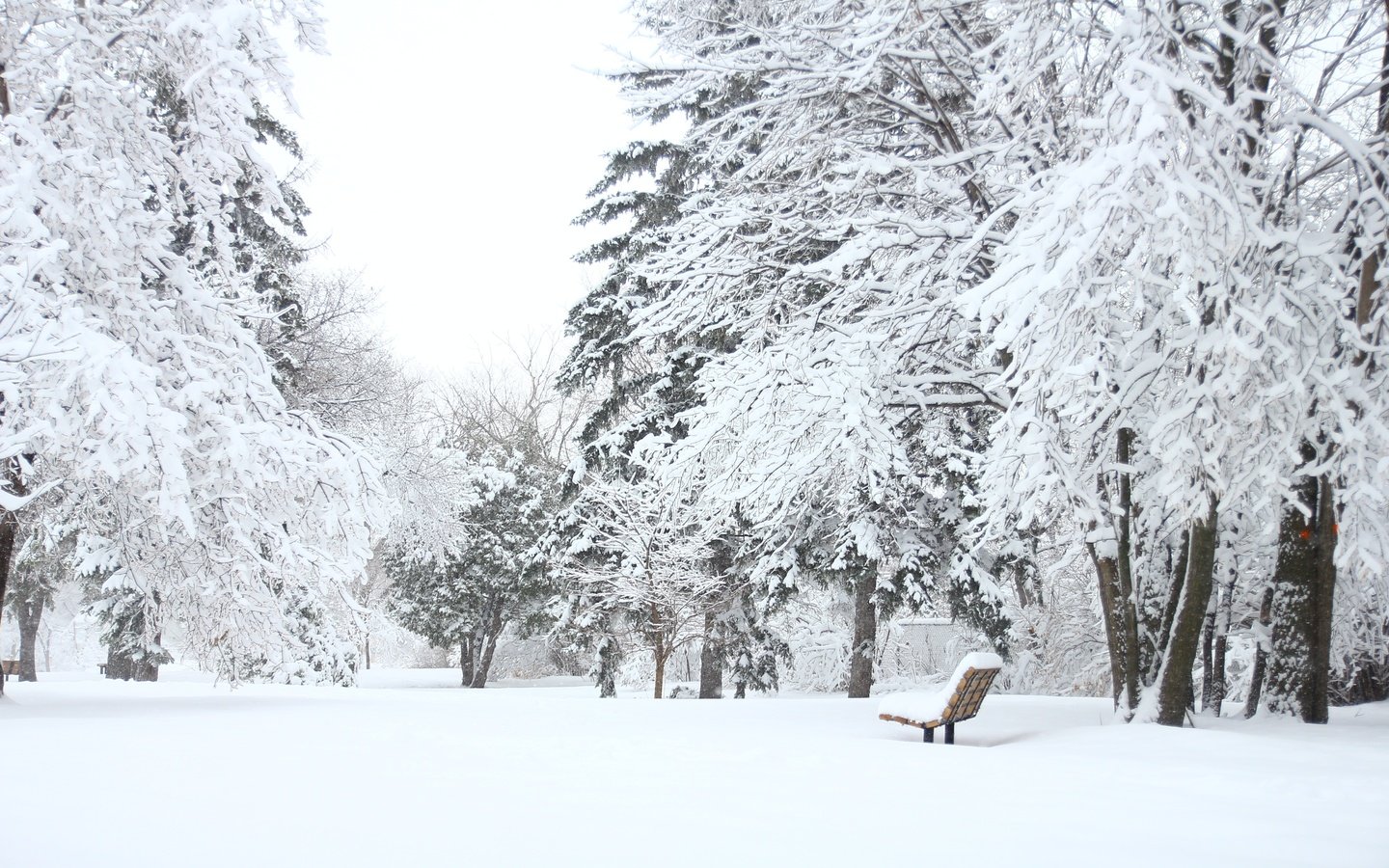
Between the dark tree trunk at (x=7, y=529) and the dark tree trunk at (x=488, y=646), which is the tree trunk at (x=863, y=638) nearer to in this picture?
the dark tree trunk at (x=7, y=529)

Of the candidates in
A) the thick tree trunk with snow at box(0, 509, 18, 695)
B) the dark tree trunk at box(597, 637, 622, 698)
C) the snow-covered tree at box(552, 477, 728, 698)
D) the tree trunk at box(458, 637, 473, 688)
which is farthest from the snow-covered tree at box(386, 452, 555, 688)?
the thick tree trunk with snow at box(0, 509, 18, 695)

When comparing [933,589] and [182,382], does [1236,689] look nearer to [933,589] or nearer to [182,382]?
[933,589]

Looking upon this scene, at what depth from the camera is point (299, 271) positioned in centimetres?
1919

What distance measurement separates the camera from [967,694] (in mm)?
6641

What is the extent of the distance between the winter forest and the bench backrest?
76 mm

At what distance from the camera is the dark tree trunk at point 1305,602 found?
7.03 metres

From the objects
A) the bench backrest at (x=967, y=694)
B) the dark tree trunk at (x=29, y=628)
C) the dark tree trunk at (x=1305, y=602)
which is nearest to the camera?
the bench backrest at (x=967, y=694)

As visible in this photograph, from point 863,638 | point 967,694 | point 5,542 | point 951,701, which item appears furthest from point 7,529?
point 863,638

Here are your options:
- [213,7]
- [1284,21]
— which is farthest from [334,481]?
[1284,21]

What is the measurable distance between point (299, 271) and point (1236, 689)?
18810mm

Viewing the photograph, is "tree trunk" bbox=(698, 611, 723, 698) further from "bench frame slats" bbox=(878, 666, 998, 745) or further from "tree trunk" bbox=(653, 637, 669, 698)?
"bench frame slats" bbox=(878, 666, 998, 745)

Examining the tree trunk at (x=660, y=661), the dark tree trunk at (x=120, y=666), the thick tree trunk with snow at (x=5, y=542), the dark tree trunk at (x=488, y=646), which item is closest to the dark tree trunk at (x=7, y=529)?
the thick tree trunk with snow at (x=5, y=542)

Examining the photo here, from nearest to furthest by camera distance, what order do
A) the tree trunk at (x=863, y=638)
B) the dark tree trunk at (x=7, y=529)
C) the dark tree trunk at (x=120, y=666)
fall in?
the dark tree trunk at (x=7, y=529) < the tree trunk at (x=863, y=638) < the dark tree trunk at (x=120, y=666)

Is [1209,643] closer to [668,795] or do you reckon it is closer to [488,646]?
[668,795]
